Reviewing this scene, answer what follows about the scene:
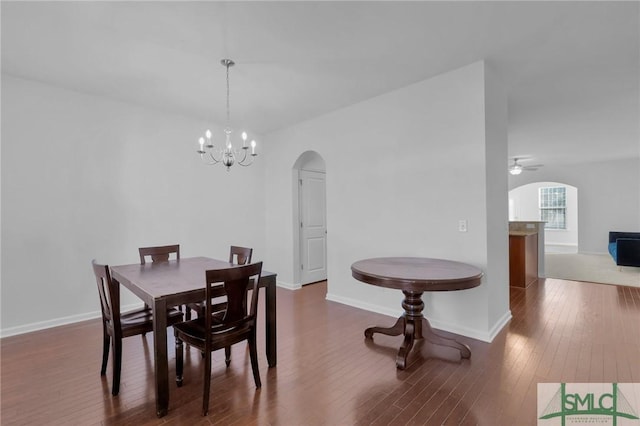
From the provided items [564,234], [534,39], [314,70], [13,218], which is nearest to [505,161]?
[534,39]

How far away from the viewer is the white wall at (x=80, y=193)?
324cm

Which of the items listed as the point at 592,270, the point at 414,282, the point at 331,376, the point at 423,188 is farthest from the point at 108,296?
the point at 592,270

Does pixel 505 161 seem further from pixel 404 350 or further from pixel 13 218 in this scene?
pixel 13 218

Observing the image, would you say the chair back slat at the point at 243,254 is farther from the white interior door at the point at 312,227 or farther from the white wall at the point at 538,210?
the white wall at the point at 538,210

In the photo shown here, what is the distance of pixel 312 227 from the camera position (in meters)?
5.45

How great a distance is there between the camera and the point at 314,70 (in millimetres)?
3137

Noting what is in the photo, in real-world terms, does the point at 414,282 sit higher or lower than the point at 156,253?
lower

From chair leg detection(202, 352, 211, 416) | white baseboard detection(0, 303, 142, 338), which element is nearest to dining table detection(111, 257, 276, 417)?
chair leg detection(202, 352, 211, 416)

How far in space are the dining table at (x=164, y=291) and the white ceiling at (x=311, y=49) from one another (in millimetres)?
1942

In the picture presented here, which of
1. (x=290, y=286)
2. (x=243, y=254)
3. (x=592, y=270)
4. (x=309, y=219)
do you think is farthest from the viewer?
(x=592, y=270)

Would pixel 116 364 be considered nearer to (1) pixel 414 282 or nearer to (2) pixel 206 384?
(2) pixel 206 384

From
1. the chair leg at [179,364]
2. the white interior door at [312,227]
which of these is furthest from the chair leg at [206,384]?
the white interior door at [312,227]

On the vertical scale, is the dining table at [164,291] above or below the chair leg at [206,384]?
above

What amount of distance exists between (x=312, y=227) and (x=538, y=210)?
10.5m
